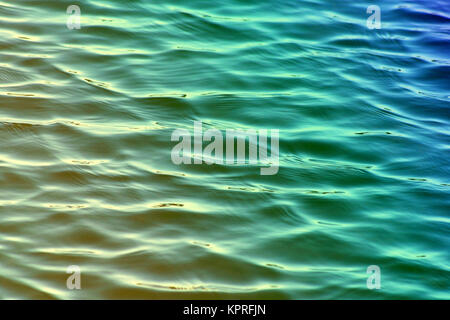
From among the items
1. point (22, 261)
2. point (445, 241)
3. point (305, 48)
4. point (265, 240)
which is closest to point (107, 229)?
point (22, 261)

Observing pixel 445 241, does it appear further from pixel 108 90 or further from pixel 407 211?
pixel 108 90

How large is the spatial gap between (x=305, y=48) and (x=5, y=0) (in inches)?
93.7

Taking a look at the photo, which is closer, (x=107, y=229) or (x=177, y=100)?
(x=107, y=229)

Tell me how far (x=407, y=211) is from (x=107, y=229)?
63.0 inches

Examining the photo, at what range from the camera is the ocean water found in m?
3.31

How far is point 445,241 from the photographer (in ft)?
12.0

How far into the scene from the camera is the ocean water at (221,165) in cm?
331

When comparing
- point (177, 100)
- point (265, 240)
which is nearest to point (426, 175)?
Answer: point (265, 240)

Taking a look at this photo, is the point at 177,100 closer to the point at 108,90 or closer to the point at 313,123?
the point at 108,90

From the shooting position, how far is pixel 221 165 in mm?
4066

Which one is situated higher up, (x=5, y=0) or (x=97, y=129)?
(x=5, y=0)

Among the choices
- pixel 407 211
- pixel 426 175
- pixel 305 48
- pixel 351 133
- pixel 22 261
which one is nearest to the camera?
pixel 22 261
